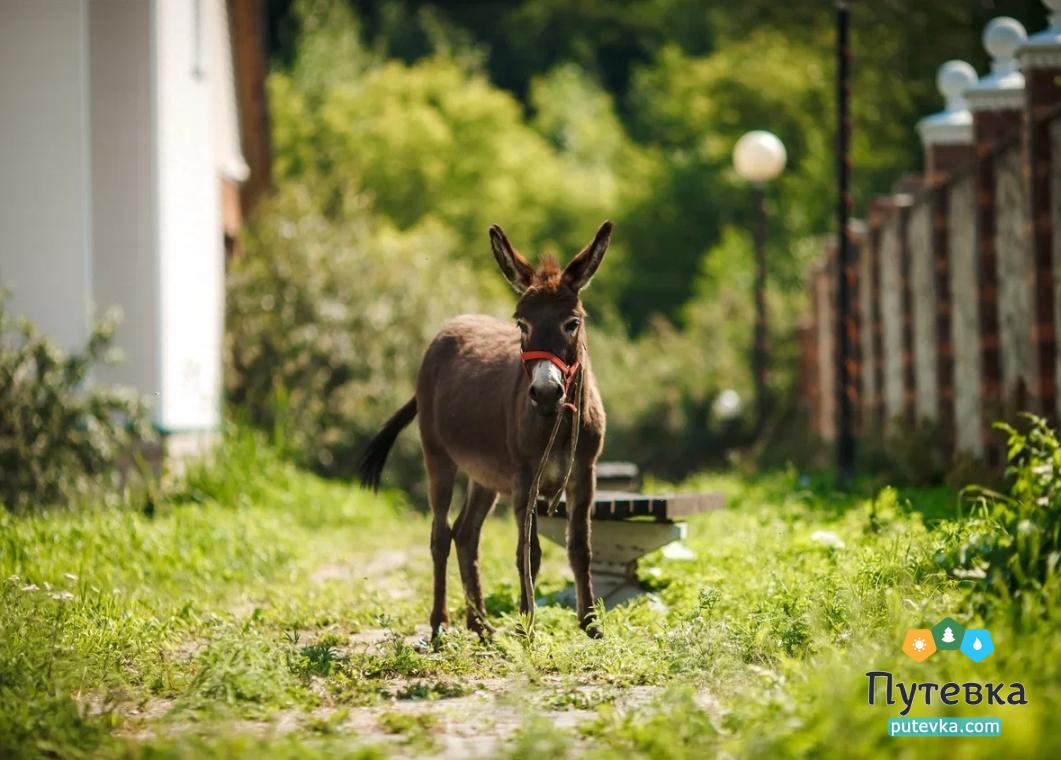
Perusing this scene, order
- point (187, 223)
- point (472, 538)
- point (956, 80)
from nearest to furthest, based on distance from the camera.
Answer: point (472, 538)
point (956, 80)
point (187, 223)

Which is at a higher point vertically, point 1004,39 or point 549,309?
point 1004,39

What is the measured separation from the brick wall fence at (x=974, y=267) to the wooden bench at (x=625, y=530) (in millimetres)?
3508

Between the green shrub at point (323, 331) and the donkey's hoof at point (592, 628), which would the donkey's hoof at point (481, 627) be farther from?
the green shrub at point (323, 331)

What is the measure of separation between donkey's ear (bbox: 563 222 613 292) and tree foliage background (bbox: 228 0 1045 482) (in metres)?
10.7

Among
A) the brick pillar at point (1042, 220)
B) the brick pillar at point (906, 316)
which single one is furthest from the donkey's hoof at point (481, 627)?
the brick pillar at point (906, 316)

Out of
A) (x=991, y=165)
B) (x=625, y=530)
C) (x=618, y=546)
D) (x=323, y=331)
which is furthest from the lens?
(x=323, y=331)

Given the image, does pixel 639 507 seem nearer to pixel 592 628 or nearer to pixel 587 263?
pixel 592 628

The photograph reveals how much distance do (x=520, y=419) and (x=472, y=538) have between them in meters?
1.18

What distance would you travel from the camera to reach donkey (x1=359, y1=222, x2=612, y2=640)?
285 inches

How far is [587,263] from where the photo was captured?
24.4 ft

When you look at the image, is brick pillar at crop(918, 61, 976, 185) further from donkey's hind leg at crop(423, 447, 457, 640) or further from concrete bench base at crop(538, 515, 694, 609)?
donkey's hind leg at crop(423, 447, 457, 640)

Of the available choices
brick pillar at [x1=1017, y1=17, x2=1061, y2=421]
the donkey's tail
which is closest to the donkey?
the donkey's tail

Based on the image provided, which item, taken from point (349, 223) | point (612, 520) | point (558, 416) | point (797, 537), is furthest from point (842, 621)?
point (349, 223)

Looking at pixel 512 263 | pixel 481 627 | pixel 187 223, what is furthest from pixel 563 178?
pixel 512 263
